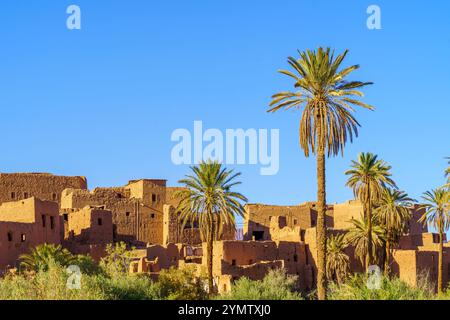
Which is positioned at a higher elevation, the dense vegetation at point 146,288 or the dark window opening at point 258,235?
the dark window opening at point 258,235

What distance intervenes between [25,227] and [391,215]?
2401cm

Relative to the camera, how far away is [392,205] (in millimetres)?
63438

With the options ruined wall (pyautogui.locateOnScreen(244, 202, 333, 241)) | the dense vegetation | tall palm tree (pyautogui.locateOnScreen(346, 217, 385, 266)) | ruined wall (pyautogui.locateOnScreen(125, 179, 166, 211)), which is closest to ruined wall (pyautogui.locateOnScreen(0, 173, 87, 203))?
ruined wall (pyautogui.locateOnScreen(125, 179, 166, 211))

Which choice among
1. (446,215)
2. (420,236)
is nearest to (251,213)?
(420,236)

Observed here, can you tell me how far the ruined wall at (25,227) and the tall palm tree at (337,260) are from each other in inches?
729

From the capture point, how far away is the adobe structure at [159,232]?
198 ft

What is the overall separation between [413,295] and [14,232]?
32765mm

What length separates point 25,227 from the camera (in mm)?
62188

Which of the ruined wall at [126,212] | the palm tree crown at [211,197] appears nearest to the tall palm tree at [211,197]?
the palm tree crown at [211,197]

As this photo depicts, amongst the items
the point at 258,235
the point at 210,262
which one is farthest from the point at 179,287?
the point at 258,235

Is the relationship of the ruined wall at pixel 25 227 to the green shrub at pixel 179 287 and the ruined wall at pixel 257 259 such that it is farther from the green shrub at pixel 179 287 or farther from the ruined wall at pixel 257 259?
the green shrub at pixel 179 287

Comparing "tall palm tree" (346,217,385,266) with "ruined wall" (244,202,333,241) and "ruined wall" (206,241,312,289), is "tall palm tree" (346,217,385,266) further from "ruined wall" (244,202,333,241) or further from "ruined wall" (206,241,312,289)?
"ruined wall" (244,202,333,241)

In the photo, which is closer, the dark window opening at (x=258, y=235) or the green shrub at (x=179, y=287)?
the green shrub at (x=179, y=287)
